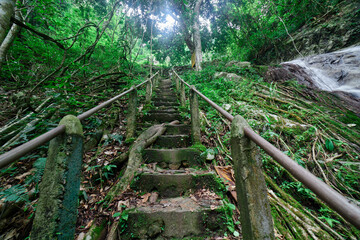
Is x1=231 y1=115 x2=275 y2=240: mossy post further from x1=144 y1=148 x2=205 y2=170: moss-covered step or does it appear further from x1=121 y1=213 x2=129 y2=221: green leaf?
x1=144 y1=148 x2=205 y2=170: moss-covered step

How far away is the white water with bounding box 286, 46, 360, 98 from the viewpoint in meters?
4.43

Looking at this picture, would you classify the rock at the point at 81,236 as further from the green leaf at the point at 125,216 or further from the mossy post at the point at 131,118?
the mossy post at the point at 131,118

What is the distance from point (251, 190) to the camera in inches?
37.7

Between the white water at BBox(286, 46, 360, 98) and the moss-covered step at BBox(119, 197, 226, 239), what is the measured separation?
5572 millimetres

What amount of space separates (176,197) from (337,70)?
23.5ft

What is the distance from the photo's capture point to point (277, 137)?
8.81ft

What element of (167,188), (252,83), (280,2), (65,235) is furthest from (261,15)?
(65,235)

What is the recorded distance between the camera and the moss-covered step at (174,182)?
1938mm

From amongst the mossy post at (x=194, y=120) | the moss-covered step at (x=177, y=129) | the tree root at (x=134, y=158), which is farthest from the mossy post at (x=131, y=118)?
the mossy post at (x=194, y=120)

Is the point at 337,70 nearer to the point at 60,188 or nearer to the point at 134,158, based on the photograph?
the point at 134,158

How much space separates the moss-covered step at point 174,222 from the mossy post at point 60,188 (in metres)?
0.65

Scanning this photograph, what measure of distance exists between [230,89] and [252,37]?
18.9 ft

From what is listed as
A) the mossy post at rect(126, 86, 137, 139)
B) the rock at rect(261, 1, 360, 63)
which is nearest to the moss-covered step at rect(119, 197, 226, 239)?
the mossy post at rect(126, 86, 137, 139)

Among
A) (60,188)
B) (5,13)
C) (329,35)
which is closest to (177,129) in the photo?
(60,188)
